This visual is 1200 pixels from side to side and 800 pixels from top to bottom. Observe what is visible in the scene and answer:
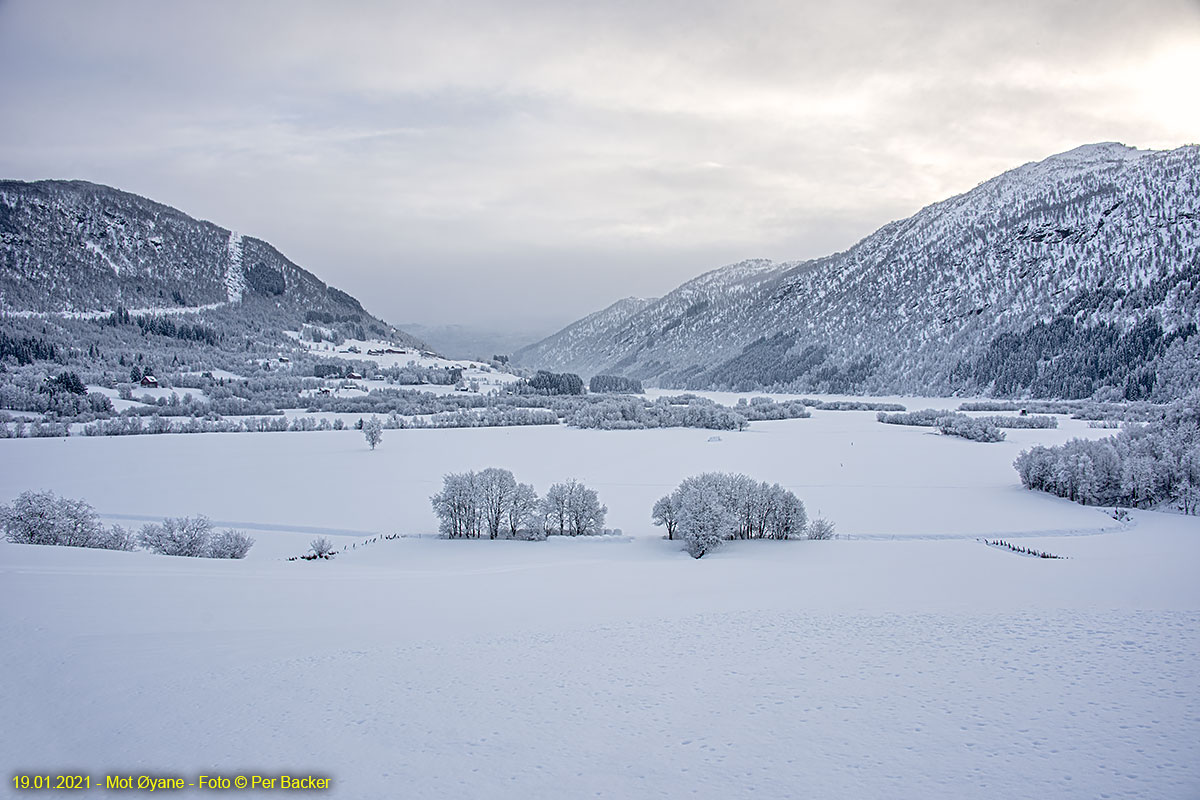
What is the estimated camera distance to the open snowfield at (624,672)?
19.1ft

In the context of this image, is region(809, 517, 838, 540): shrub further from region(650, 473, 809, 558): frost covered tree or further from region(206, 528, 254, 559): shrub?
region(206, 528, 254, 559): shrub

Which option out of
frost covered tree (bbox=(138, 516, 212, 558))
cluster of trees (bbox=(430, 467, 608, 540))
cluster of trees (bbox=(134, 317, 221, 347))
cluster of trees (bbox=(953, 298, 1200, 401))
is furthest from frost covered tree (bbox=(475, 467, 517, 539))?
cluster of trees (bbox=(134, 317, 221, 347))

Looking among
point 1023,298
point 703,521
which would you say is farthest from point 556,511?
point 1023,298

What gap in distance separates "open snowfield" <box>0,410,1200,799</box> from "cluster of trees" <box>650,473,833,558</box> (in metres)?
3.20

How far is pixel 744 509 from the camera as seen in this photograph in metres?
24.5

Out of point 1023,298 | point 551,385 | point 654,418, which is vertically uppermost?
point 1023,298

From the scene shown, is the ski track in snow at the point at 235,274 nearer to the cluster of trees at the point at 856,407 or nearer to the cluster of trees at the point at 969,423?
the cluster of trees at the point at 856,407

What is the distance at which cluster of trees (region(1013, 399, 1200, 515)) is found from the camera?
92.0 ft

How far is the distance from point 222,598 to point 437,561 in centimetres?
868

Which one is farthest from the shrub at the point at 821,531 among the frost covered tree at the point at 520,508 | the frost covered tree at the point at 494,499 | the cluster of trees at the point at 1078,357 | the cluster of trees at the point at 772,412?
the cluster of trees at the point at 1078,357

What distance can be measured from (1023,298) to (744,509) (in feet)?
374

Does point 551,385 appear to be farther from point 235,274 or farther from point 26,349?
point 235,274

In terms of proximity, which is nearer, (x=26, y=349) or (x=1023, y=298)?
(x=26, y=349)

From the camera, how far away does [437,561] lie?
2067cm
